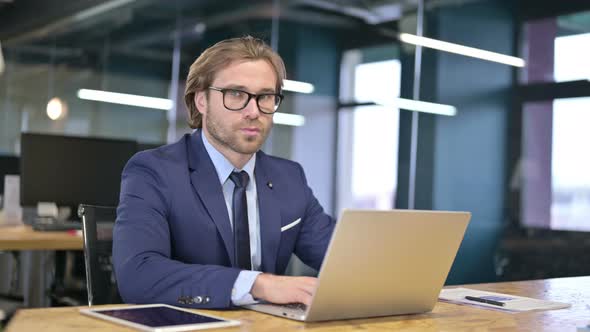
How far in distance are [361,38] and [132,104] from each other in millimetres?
2723

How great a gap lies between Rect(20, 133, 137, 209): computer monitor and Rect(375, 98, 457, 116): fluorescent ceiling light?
229 centimetres

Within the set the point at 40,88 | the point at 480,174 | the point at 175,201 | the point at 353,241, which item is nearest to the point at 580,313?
the point at 353,241

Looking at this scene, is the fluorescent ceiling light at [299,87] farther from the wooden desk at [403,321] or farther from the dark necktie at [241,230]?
the wooden desk at [403,321]

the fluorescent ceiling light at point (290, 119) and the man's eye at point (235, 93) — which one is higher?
the fluorescent ceiling light at point (290, 119)

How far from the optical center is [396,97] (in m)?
6.10

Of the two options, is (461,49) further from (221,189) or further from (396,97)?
(221,189)

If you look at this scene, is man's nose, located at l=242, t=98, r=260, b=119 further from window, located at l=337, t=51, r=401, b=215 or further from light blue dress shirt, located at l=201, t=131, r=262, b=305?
window, located at l=337, t=51, r=401, b=215

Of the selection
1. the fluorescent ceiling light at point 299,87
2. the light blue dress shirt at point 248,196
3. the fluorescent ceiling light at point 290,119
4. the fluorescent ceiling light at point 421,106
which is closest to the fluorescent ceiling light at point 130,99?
the fluorescent ceiling light at point 290,119

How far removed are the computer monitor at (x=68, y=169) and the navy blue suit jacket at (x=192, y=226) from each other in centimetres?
227

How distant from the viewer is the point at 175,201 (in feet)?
7.05

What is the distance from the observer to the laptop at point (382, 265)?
1.54 metres

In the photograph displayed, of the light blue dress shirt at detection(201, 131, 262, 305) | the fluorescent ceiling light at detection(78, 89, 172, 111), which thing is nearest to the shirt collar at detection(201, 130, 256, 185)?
the light blue dress shirt at detection(201, 131, 262, 305)

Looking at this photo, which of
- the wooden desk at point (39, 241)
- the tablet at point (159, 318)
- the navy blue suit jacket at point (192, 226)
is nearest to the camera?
the tablet at point (159, 318)

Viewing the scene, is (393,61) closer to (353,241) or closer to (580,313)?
(580,313)
